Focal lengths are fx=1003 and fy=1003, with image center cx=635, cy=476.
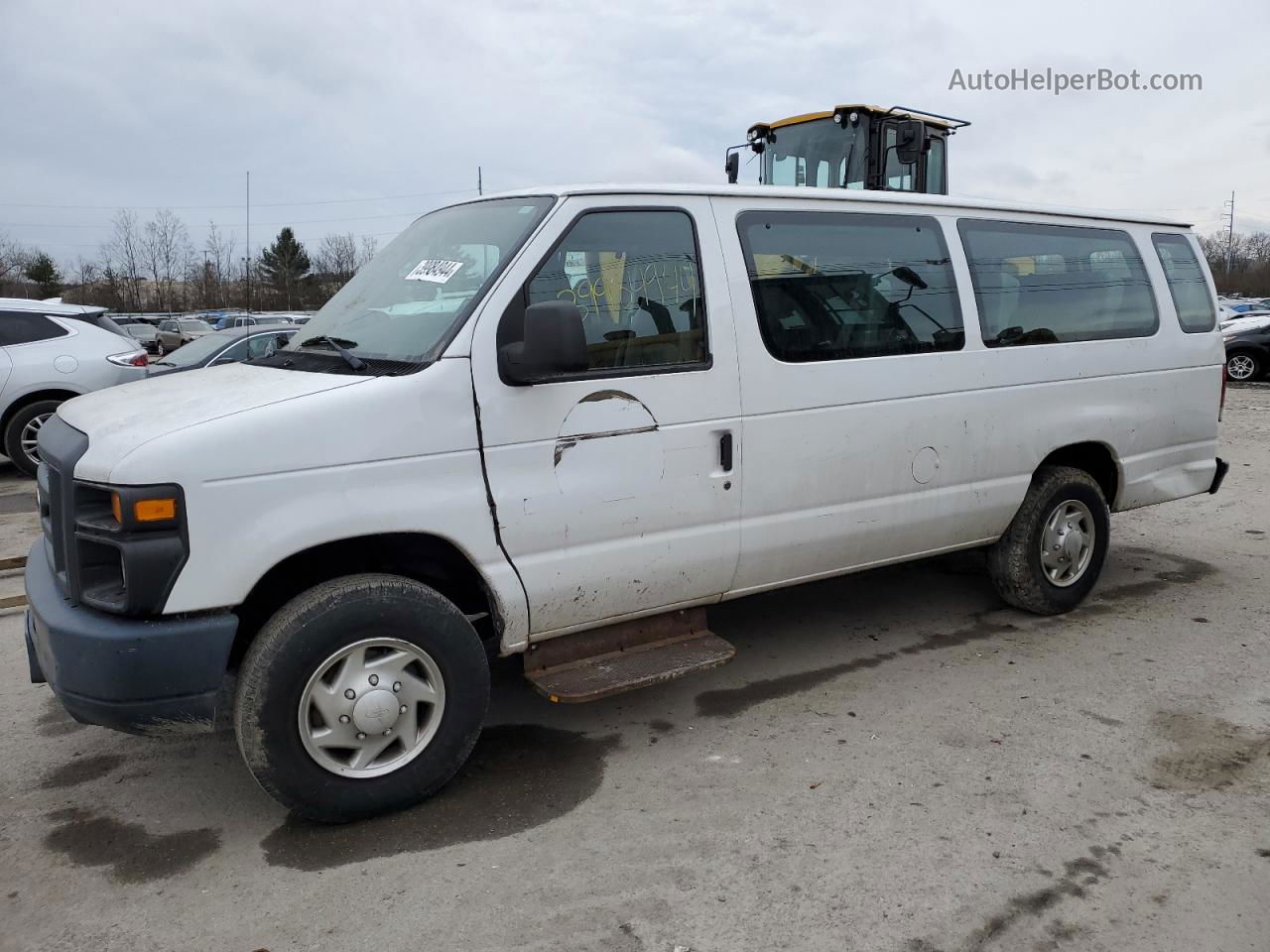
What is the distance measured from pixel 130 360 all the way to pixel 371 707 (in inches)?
326

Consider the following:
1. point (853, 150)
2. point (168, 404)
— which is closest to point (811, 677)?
point (168, 404)

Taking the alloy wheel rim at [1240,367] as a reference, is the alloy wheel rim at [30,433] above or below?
below

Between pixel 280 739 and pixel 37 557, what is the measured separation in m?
1.31

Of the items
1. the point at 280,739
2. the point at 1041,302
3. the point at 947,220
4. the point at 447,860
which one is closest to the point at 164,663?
the point at 280,739

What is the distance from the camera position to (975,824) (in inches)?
132

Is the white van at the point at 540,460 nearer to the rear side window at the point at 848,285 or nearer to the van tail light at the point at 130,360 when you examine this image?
the rear side window at the point at 848,285

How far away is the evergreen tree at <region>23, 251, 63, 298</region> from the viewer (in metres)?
51.0

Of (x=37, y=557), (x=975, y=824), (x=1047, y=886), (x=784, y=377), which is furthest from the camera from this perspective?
(x=784, y=377)

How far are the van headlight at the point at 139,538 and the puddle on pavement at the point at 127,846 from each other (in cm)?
85

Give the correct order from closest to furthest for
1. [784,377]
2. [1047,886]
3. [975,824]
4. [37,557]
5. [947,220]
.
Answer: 1. [1047,886]
2. [975,824]
3. [37,557]
4. [784,377]
5. [947,220]

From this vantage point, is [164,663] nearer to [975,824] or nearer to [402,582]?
[402,582]

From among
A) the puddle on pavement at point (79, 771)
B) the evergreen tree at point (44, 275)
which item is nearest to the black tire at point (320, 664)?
the puddle on pavement at point (79, 771)

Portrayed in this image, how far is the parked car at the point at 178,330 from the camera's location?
31.2 m

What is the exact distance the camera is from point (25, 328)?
32.2 ft
